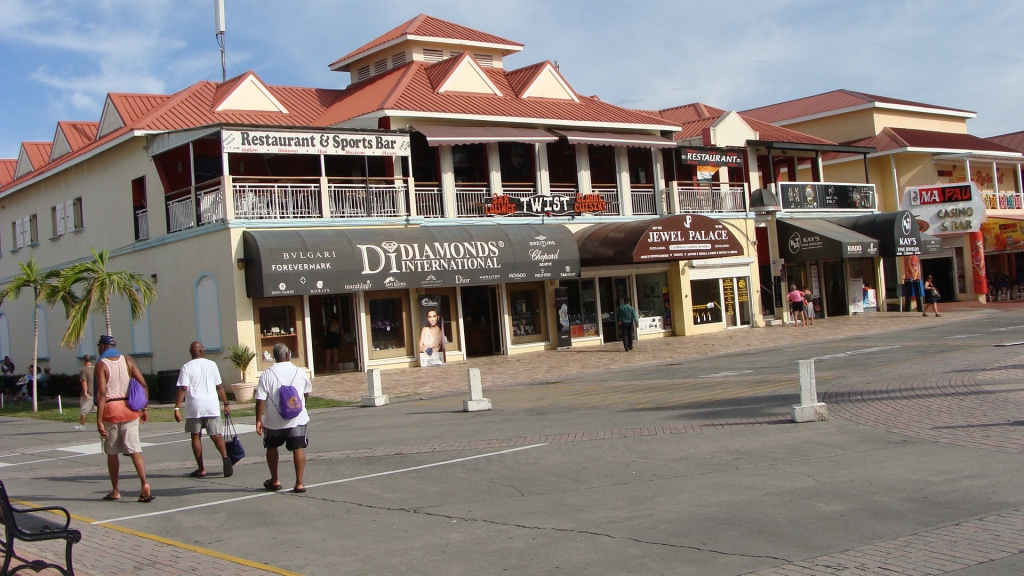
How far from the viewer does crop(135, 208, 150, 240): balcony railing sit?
27.2 metres

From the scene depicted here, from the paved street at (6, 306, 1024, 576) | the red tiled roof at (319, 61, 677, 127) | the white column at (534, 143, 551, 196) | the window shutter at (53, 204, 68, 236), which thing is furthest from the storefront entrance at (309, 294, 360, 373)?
the window shutter at (53, 204, 68, 236)

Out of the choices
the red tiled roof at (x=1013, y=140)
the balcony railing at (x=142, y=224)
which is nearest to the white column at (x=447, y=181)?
the balcony railing at (x=142, y=224)

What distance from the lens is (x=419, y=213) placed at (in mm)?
27375

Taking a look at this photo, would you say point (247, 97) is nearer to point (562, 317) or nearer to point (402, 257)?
point (402, 257)

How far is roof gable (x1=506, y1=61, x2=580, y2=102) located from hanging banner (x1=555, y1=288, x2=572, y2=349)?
22.2 feet

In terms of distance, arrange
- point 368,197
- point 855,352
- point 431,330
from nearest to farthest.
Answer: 1. point 855,352
2. point 368,197
3. point 431,330

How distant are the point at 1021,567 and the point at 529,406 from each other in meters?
10.7

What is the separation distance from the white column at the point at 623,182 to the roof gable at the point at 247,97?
1072 centimetres

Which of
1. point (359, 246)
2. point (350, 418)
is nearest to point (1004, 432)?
point (350, 418)

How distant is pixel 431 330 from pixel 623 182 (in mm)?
9001

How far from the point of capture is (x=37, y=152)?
1443 inches

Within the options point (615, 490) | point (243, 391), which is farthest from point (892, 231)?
point (615, 490)

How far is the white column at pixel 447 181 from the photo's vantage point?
90.3ft

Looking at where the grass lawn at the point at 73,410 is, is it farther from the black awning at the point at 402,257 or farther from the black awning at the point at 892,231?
the black awning at the point at 892,231
